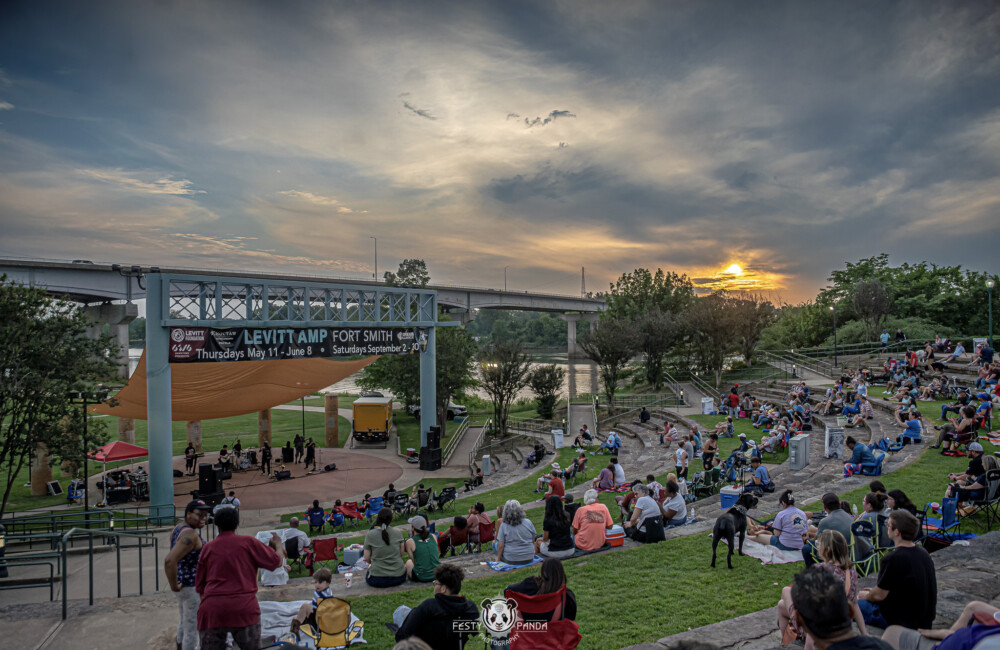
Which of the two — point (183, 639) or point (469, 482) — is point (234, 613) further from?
point (469, 482)

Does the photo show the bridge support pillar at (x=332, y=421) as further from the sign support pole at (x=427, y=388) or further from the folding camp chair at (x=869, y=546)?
the folding camp chair at (x=869, y=546)

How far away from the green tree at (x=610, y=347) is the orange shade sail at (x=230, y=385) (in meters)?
16.5

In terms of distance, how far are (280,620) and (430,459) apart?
650 inches

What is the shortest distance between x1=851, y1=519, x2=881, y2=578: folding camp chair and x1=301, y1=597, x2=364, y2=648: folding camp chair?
226 inches

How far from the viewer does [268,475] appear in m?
21.4

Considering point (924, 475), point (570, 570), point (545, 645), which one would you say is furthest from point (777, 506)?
point (545, 645)

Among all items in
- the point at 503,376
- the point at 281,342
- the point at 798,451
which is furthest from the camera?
the point at 503,376

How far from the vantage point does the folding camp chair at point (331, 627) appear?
5.81 m

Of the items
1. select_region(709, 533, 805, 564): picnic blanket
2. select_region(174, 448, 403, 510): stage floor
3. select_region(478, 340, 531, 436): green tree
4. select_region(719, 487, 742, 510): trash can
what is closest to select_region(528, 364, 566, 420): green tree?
select_region(478, 340, 531, 436): green tree

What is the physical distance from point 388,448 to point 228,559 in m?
23.5

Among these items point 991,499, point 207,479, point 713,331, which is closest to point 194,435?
point 207,479

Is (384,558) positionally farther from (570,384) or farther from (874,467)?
(570,384)

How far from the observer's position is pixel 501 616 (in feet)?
15.2

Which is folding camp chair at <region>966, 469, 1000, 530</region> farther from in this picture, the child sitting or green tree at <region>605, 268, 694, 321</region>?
green tree at <region>605, 268, 694, 321</region>
